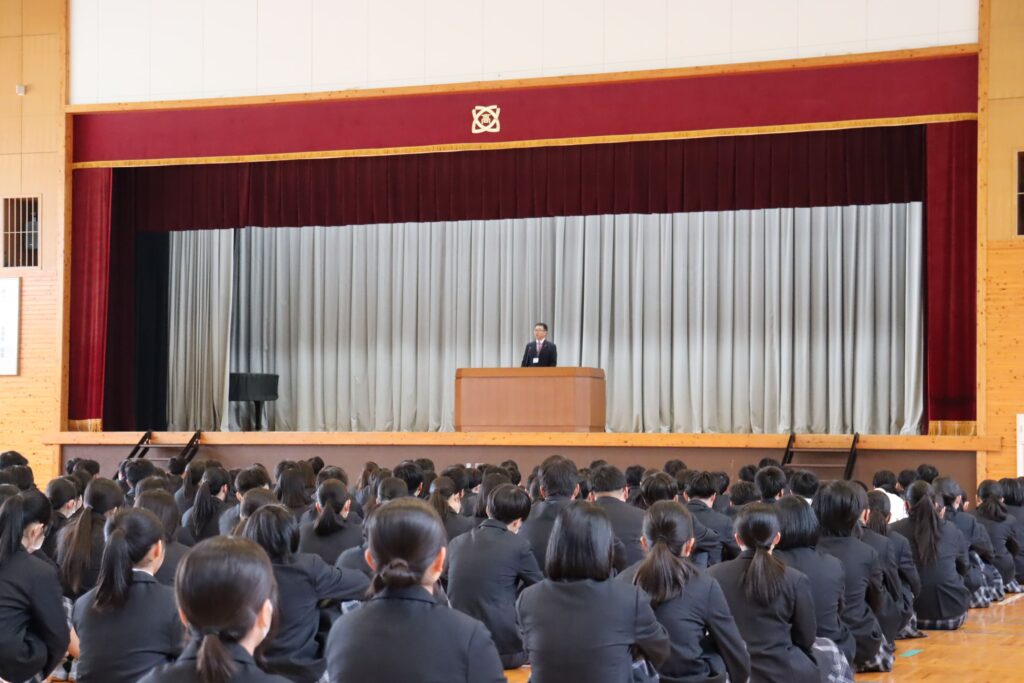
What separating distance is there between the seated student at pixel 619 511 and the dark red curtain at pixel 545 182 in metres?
7.64

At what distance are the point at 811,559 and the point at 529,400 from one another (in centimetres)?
828

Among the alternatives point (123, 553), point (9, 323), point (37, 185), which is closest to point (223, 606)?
point (123, 553)

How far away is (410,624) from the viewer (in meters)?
2.74

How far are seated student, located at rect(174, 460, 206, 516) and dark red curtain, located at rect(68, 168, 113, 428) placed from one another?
740cm

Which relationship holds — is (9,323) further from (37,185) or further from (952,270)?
(952,270)

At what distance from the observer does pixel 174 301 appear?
56.3 ft

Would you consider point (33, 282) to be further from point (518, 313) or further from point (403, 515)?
point (403, 515)

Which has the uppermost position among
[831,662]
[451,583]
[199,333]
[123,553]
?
[199,333]

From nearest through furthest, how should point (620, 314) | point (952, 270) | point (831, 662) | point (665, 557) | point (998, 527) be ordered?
point (665, 557), point (831, 662), point (998, 527), point (952, 270), point (620, 314)

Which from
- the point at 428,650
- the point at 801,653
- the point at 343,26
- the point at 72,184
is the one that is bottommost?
the point at 801,653

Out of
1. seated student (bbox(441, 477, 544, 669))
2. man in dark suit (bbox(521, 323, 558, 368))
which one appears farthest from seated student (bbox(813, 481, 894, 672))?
man in dark suit (bbox(521, 323, 558, 368))

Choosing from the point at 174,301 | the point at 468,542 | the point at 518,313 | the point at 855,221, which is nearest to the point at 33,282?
the point at 174,301

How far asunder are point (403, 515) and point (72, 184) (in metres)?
13.7

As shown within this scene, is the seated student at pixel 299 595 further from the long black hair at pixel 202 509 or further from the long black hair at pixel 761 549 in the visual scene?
the long black hair at pixel 202 509
